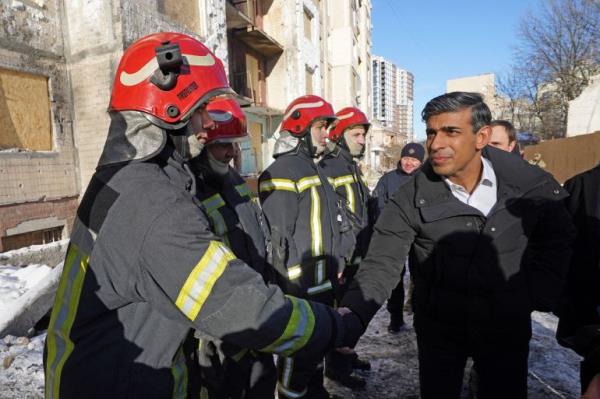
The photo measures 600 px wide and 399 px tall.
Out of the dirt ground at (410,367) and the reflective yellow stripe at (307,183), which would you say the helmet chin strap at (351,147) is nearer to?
the reflective yellow stripe at (307,183)

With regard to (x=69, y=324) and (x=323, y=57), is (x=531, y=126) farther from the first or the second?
(x=69, y=324)

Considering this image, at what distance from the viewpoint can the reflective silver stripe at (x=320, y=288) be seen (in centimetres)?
304

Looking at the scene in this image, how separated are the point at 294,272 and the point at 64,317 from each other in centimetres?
176

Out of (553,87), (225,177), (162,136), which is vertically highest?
(553,87)

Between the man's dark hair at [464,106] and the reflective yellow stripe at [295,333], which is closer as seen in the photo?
the reflective yellow stripe at [295,333]

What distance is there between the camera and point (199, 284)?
1.25 meters

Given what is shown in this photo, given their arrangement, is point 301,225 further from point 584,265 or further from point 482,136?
point 584,265

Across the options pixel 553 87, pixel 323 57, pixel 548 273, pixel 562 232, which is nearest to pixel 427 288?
pixel 548 273

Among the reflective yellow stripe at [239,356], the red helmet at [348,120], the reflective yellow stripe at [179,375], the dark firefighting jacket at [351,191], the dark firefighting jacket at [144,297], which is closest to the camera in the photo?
the dark firefighting jacket at [144,297]

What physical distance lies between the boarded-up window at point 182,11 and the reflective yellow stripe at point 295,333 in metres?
7.49

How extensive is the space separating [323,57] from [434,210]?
2024 cm

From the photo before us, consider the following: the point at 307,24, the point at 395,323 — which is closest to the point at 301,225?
the point at 395,323

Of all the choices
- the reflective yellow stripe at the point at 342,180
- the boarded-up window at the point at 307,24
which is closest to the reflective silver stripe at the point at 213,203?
the reflective yellow stripe at the point at 342,180

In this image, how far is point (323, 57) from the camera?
20719 millimetres
